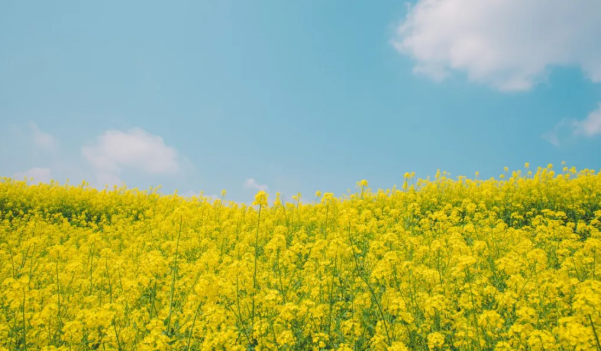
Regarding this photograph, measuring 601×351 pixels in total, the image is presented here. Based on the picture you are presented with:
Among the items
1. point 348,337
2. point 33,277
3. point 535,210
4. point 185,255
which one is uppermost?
point 535,210

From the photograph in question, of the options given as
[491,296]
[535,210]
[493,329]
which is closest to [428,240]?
[491,296]

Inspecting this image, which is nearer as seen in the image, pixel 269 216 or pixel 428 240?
pixel 428 240

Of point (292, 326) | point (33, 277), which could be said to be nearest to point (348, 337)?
point (292, 326)

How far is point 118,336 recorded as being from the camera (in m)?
4.02

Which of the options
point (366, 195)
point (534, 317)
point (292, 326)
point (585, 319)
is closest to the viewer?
point (585, 319)

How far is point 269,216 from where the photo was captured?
1162 centimetres

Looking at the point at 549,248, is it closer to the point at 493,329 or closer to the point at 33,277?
the point at 493,329

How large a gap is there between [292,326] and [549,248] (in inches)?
216

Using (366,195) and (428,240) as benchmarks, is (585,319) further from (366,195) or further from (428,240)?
(366,195)

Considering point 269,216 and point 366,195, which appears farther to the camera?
point 366,195

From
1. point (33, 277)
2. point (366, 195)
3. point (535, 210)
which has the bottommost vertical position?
point (33, 277)

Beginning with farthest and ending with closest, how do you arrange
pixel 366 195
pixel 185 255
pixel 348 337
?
pixel 366 195 → pixel 185 255 → pixel 348 337

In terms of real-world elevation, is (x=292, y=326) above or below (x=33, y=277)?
below

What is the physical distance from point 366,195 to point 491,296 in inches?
348
